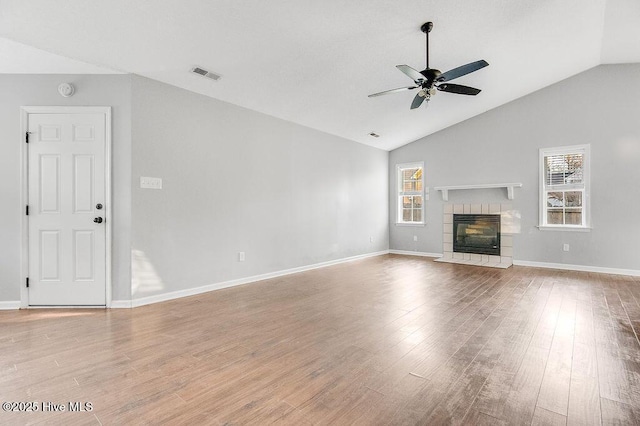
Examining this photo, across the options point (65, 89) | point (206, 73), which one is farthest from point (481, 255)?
point (65, 89)

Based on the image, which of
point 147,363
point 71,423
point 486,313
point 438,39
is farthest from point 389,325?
point 438,39

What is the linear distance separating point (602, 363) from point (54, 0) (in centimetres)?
507

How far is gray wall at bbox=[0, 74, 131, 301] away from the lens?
11.2 ft

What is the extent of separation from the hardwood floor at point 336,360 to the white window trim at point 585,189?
2033 millimetres

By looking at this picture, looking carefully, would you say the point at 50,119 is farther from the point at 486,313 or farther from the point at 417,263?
the point at 417,263

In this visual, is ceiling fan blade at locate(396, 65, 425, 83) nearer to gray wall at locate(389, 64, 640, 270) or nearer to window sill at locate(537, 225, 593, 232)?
gray wall at locate(389, 64, 640, 270)

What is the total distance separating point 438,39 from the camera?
3.79m

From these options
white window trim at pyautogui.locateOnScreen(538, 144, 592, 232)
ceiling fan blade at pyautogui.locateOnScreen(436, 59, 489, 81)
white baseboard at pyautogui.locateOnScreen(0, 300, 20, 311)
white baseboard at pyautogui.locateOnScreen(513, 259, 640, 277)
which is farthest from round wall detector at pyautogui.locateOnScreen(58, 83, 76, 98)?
white baseboard at pyautogui.locateOnScreen(513, 259, 640, 277)

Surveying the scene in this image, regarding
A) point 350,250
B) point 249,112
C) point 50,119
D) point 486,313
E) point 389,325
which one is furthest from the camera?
point 350,250

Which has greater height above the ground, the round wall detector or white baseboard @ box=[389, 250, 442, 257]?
the round wall detector

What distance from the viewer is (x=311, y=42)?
347 cm

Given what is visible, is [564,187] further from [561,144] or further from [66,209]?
[66,209]

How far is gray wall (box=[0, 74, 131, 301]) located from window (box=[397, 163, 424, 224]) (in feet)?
20.1

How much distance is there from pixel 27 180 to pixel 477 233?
294 inches
